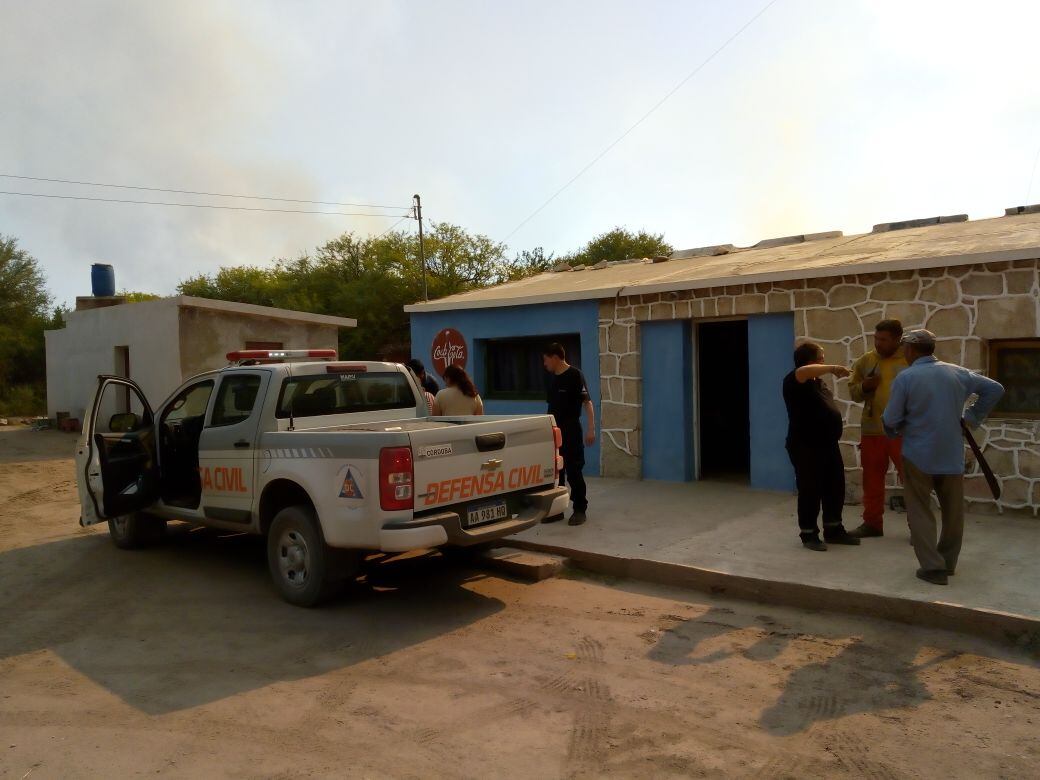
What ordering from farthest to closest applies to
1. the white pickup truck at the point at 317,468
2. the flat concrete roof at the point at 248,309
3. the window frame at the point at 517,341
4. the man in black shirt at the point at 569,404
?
the flat concrete roof at the point at 248,309 < the window frame at the point at 517,341 < the man in black shirt at the point at 569,404 < the white pickup truck at the point at 317,468

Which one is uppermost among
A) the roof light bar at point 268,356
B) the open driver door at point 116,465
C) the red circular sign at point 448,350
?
the red circular sign at point 448,350

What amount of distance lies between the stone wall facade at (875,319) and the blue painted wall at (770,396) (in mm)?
217

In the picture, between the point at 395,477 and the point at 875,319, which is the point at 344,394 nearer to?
the point at 395,477

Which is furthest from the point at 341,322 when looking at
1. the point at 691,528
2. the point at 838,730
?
the point at 838,730

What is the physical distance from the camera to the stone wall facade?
7.65 metres

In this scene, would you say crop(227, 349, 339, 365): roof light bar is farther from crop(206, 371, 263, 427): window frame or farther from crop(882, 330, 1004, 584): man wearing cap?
crop(882, 330, 1004, 584): man wearing cap

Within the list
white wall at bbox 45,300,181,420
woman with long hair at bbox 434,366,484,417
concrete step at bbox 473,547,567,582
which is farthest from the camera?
white wall at bbox 45,300,181,420

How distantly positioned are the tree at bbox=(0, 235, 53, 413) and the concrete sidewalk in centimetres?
3008

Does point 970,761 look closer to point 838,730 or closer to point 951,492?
point 838,730

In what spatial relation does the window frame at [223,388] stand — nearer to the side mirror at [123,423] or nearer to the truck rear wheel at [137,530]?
the side mirror at [123,423]

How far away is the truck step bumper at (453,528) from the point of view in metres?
A: 5.23

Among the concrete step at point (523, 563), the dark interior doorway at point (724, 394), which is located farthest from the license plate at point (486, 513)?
the dark interior doorway at point (724, 394)

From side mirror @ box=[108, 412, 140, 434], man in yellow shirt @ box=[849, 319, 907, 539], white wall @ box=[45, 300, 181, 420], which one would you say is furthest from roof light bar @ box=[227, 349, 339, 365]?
white wall @ box=[45, 300, 181, 420]

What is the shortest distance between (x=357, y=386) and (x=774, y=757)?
4690 millimetres
